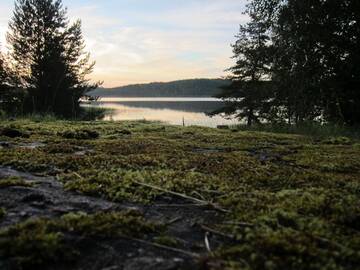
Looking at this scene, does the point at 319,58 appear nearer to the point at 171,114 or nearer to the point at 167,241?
the point at 167,241

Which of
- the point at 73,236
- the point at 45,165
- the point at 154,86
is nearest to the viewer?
the point at 73,236

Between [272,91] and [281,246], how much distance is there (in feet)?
53.9

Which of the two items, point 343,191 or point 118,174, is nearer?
point 343,191

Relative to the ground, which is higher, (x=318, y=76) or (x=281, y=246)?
(x=318, y=76)

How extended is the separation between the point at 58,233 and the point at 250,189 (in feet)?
4.63

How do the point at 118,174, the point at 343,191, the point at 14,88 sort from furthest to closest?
the point at 14,88 < the point at 118,174 < the point at 343,191

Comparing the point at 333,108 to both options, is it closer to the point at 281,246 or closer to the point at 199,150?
the point at 199,150

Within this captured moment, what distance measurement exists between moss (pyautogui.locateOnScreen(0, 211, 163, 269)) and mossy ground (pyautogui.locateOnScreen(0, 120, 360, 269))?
A: 0.06 meters

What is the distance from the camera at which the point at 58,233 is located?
181 centimetres

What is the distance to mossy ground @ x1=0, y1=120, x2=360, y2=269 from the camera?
1.65 metres

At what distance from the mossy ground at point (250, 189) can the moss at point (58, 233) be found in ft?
0.19

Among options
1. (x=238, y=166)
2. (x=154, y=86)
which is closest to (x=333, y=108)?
(x=238, y=166)

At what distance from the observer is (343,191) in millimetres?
2707

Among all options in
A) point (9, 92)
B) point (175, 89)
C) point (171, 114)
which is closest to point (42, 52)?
point (9, 92)
